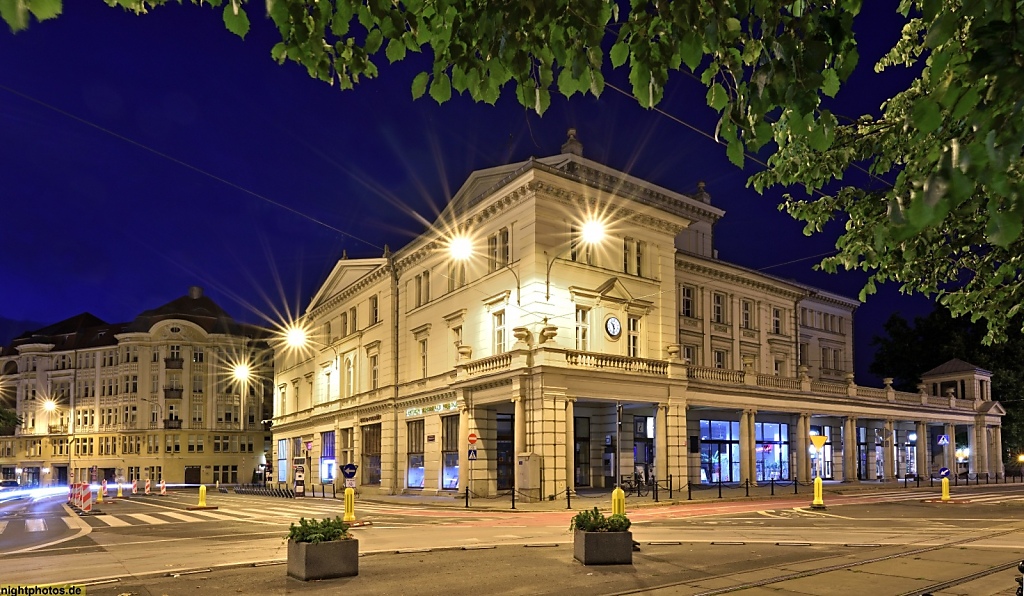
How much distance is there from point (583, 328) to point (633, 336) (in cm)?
347

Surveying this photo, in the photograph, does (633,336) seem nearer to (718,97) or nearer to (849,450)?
(849,450)

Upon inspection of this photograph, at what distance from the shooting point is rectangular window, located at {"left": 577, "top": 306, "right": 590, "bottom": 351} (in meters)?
37.5

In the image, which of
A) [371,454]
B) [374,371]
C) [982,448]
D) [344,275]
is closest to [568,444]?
[371,454]

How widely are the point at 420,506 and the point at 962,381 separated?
1788 inches

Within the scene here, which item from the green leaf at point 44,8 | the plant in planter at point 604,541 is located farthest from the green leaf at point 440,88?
the plant in planter at point 604,541

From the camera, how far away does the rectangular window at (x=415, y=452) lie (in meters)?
45.2

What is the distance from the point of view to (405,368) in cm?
4756

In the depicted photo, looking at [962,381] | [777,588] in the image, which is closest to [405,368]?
[777,588]

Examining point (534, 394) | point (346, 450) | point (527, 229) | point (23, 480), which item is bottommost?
point (23, 480)

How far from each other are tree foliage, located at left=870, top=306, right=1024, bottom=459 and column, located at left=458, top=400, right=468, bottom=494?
42282mm

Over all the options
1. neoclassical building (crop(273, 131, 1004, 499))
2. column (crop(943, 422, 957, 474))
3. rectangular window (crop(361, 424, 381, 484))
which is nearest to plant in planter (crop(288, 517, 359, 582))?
neoclassical building (crop(273, 131, 1004, 499))

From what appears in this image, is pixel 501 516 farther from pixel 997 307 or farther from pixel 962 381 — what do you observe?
pixel 962 381

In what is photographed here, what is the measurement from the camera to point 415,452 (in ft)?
149

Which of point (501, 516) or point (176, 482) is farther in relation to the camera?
point (176, 482)
